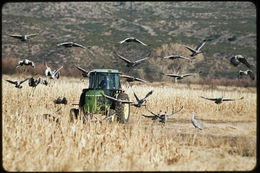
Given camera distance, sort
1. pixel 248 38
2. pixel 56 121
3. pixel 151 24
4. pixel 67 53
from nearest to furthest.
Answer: pixel 56 121 < pixel 67 53 < pixel 248 38 < pixel 151 24

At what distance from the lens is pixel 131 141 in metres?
8.29

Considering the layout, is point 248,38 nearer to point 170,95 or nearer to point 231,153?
point 170,95

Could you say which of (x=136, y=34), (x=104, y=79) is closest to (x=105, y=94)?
(x=104, y=79)

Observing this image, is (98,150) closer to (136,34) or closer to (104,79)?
(104,79)

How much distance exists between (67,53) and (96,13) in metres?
54.7

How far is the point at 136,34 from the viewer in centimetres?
10956

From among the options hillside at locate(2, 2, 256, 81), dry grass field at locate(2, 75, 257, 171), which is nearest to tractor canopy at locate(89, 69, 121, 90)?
dry grass field at locate(2, 75, 257, 171)

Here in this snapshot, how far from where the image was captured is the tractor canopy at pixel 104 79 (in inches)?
511

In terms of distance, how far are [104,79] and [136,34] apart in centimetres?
9780

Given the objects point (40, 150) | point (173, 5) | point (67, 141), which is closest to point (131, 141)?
point (67, 141)

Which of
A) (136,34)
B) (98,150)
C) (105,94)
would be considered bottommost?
(98,150)

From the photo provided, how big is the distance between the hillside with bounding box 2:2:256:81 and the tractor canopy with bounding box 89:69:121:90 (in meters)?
40.9

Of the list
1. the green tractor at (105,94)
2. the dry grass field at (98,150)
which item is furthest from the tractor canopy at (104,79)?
the dry grass field at (98,150)

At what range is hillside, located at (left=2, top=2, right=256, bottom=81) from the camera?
7062 cm
